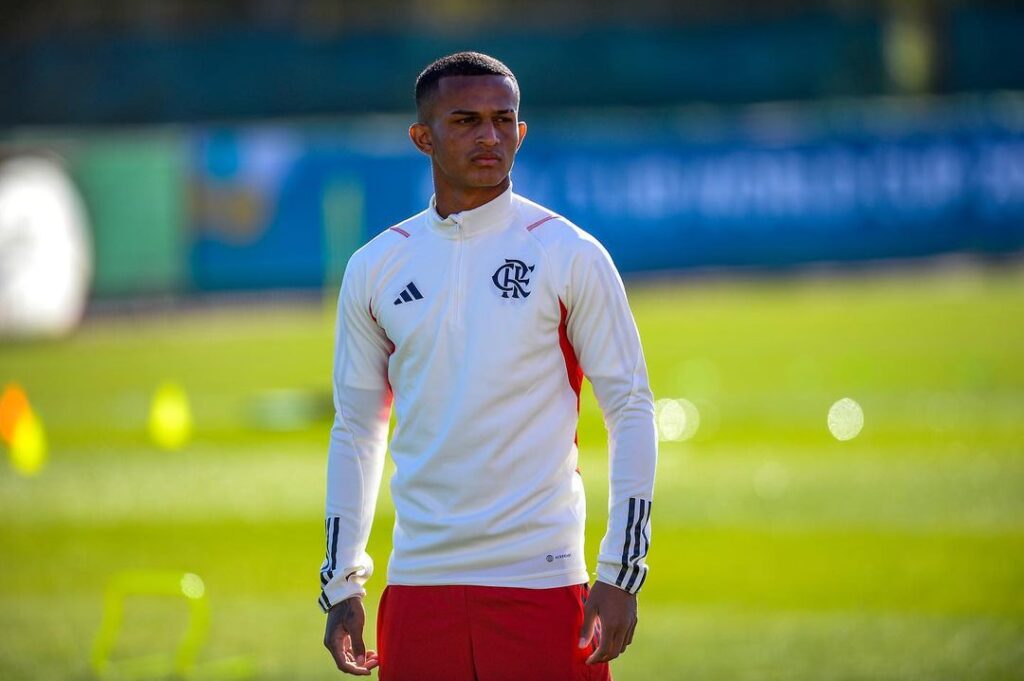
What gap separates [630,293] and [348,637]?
63.5ft

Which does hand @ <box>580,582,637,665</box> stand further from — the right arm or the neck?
the neck

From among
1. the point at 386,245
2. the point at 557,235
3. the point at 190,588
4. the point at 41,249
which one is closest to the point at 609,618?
the point at 557,235

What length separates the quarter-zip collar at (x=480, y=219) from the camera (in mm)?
3773

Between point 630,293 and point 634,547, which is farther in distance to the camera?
point 630,293

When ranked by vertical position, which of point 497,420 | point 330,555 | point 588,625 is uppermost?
point 497,420

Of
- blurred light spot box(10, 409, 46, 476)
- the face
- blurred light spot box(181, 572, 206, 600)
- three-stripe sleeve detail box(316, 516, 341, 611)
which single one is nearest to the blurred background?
blurred light spot box(10, 409, 46, 476)

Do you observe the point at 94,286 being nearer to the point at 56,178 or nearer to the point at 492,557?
the point at 56,178

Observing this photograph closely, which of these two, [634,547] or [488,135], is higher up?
[488,135]

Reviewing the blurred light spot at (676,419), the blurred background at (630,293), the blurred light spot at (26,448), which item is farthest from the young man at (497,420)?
the blurred light spot at (26,448)

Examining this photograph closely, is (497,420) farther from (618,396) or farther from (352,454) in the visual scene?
(352,454)

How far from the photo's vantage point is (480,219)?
378 cm

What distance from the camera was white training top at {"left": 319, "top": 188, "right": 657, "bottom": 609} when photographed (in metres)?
3.69

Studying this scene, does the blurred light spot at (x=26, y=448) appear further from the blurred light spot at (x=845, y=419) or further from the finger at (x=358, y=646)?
the finger at (x=358, y=646)

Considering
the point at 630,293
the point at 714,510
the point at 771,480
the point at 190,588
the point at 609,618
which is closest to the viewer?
the point at 609,618
